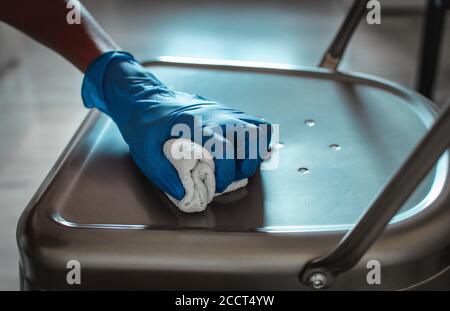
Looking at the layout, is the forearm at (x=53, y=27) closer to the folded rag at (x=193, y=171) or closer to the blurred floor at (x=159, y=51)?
the folded rag at (x=193, y=171)

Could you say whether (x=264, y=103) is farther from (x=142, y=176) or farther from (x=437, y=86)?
(x=437, y=86)

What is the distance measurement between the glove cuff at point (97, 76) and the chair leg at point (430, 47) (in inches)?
39.1

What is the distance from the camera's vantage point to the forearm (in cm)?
75

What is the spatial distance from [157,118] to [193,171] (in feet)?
0.26

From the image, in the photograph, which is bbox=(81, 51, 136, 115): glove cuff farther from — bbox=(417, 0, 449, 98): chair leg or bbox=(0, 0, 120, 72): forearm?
bbox=(417, 0, 449, 98): chair leg

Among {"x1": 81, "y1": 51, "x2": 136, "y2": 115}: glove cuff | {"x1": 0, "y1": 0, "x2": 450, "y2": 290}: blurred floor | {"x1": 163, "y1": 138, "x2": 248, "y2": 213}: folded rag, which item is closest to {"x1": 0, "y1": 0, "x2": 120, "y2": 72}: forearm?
{"x1": 81, "y1": 51, "x2": 136, "y2": 115}: glove cuff

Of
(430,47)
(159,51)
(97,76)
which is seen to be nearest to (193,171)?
(97,76)

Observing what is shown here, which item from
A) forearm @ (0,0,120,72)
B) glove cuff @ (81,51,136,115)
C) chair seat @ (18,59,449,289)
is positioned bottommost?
chair seat @ (18,59,449,289)

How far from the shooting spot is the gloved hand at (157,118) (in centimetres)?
64

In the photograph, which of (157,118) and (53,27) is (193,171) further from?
(53,27)

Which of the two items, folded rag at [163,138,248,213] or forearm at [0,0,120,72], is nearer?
folded rag at [163,138,248,213]

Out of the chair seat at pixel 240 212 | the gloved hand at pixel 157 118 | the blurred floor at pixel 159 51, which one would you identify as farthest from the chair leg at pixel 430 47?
the gloved hand at pixel 157 118

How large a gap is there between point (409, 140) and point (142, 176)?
303mm

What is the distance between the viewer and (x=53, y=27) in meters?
0.75
